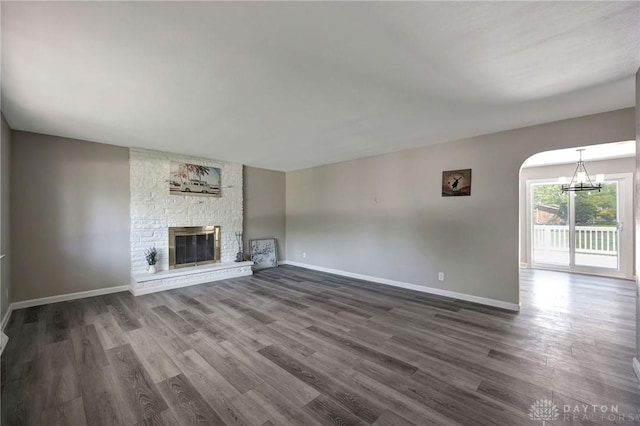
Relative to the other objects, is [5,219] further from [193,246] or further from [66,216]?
[193,246]

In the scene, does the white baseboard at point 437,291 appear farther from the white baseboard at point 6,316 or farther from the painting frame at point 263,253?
the white baseboard at point 6,316

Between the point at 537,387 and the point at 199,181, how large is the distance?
18.9 ft

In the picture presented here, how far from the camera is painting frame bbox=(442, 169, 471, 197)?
12.7 feet

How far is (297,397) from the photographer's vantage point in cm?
181

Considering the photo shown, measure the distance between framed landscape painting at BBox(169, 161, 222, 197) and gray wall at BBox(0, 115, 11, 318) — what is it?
1994 mm

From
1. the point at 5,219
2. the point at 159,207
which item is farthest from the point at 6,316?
the point at 159,207

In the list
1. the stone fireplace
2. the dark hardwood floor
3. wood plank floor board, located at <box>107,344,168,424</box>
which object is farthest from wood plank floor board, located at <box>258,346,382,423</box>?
the stone fireplace

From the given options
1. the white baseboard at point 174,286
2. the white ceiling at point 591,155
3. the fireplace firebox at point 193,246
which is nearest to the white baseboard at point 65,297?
the white baseboard at point 174,286

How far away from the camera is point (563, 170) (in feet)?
19.3

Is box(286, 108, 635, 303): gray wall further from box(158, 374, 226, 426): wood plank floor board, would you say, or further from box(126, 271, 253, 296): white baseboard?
box(158, 374, 226, 426): wood plank floor board

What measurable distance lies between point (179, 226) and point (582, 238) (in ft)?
29.3

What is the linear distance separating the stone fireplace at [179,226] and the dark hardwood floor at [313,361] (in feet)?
2.93

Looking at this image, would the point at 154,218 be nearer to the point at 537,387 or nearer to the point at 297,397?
the point at 297,397

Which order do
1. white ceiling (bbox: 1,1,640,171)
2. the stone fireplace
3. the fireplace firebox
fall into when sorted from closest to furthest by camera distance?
white ceiling (bbox: 1,1,640,171) → the stone fireplace → the fireplace firebox
